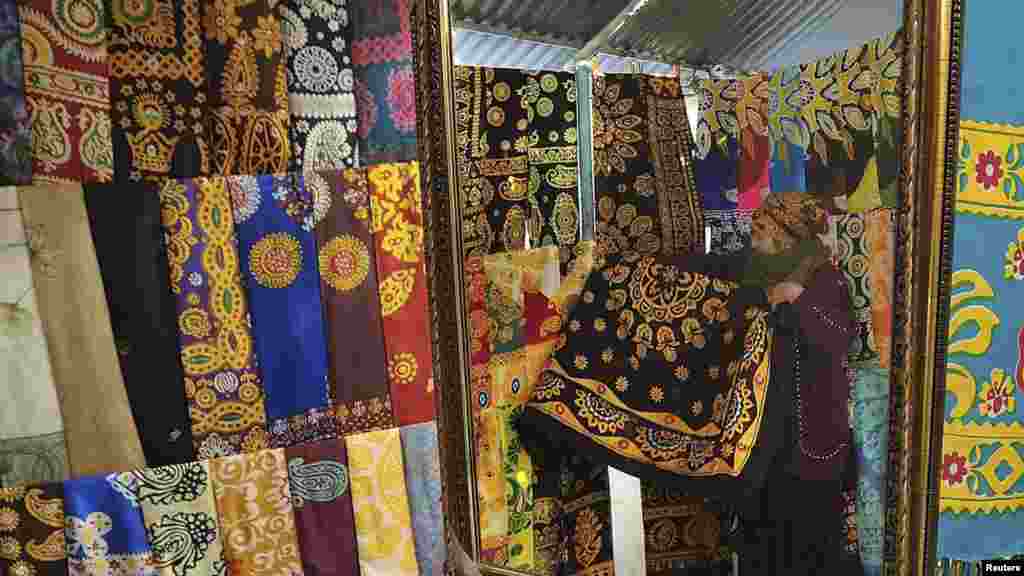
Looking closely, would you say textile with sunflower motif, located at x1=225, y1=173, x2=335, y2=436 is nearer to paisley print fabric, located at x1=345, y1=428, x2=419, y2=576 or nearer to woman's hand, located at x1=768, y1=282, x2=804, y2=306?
paisley print fabric, located at x1=345, y1=428, x2=419, y2=576

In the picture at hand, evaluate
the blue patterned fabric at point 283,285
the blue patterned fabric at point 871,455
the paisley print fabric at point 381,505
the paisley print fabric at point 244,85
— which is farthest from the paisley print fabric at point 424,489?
the blue patterned fabric at point 871,455

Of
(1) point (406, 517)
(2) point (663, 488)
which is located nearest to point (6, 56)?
A: (1) point (406, 517)

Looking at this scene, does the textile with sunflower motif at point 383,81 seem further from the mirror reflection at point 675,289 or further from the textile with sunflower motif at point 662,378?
the textile with sunflower motif at point 662,378

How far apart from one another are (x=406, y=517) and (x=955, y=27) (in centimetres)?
70

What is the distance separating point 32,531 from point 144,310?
9.2 inches

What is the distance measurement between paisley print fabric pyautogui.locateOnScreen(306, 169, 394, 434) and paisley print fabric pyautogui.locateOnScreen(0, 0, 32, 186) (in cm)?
26

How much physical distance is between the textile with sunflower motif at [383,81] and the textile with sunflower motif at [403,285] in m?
0.03

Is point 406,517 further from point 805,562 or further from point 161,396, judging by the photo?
point 805,562

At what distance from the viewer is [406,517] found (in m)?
0.78

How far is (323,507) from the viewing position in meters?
0.74

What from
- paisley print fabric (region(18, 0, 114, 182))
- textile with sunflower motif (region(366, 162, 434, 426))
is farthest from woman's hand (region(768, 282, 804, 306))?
paisley print fabric (region(18, 0, 114, 182))

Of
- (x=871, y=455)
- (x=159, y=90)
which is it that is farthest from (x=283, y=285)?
(x=871, y=455)

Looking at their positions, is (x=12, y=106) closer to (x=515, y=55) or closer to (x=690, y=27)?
(x=515, y=55)

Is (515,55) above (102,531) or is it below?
above
